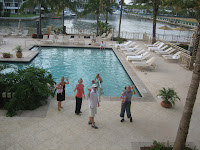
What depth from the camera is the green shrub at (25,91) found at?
6.90 meters

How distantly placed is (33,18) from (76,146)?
190ft

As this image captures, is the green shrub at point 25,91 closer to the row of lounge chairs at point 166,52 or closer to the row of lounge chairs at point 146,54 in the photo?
the row of lounge chairs at point 146,54

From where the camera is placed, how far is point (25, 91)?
6.95m

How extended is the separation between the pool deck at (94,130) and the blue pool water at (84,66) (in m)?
2.10

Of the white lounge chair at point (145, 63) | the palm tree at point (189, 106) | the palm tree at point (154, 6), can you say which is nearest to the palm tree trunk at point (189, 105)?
the palm tree at point (189, 106)

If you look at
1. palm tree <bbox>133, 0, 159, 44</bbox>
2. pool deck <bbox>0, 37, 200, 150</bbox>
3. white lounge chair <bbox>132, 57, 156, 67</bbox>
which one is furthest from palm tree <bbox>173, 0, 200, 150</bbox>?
palm tree <bbox>133, 0, 159, 44</bbox>

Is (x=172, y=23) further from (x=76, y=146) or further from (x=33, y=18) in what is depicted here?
(x=76, y=146)

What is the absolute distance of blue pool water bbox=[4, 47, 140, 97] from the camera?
11.0m

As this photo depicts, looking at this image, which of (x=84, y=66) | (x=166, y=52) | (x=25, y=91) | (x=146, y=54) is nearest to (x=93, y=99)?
(x=25, y=91)

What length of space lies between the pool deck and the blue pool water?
6.89 ft

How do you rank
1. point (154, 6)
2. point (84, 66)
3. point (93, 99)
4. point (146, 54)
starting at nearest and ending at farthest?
point (93, 99)
point (84, 66)
point (146, 54)
point (154, 6)

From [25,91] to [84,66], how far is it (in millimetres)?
7213

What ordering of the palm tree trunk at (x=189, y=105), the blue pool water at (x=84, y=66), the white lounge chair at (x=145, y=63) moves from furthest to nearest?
the white lounge chair at (x=145, y=63), the blue pool water at (x=84, y=66), the palm tree trunk at (x=189, y=105)

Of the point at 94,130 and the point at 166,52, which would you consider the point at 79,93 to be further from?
the point at 166,52
